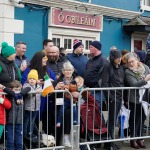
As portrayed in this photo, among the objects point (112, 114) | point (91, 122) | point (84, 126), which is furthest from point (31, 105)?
point (112, 114)

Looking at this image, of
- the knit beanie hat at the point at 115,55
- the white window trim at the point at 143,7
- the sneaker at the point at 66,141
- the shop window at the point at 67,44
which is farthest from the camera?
the white window trim at the point at 143,7

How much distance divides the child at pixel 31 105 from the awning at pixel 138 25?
8.94 meters

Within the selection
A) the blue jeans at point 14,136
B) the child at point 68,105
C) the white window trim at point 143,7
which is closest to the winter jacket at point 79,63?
the child at point 68,105

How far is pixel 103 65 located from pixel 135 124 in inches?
52.6

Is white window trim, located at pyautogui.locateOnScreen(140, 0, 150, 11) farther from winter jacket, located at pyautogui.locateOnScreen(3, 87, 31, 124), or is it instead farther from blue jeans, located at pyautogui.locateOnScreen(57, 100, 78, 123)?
winter jacket, located at pyautogui.locateOnScreen(3, 87, 31, 124)

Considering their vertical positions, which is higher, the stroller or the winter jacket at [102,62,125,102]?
the winter jacket at [102,62,125,102]

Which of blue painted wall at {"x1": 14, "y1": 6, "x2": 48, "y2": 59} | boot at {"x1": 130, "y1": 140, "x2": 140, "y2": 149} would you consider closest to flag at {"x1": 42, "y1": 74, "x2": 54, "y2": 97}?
boot at {"x1": 130, "y1": 140, "x2": 140, "y2": 149}

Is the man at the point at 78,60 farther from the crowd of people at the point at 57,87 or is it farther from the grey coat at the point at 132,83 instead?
the grey coat at the point at 132,83

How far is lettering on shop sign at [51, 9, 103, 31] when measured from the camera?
12086 mm

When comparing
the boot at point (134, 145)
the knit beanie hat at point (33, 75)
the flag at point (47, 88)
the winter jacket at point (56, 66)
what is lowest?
the boot at point (134, 145)

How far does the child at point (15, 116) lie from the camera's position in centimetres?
574

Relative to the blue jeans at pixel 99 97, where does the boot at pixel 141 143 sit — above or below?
below

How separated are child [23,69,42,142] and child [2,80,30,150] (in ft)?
0.60

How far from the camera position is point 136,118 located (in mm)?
7168
